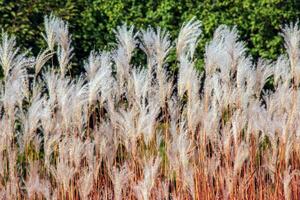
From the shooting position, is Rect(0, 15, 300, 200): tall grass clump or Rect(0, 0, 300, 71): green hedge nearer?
Rect(0, 15, 300, 200): tall grass clump

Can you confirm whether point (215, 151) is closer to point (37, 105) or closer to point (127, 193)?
point (127, 193)

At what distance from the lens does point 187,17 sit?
651 cm

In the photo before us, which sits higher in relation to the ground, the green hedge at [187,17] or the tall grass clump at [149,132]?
the green hedge at [187,17]

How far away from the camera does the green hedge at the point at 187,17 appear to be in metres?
6.40

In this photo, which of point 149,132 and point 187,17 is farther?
point 187,17

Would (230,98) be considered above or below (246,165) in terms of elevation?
above

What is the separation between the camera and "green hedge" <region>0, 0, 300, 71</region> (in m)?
6.40

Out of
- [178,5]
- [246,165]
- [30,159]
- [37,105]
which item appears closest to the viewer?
[37,105]

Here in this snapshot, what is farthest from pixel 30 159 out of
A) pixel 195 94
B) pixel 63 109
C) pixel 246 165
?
pixel 246 165

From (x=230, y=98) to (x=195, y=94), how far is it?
0.62ft

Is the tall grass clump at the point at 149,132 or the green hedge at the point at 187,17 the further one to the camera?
the green hedge at the point at 187,17

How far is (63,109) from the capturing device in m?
3.94

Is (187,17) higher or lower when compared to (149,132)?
higher

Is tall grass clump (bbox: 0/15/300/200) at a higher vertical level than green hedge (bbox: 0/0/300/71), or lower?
lower
